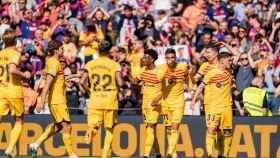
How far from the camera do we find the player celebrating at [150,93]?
22.8 meters

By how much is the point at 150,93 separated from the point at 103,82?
165 centimetres

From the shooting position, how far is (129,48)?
29.0m

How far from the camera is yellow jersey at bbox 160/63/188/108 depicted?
74.9ft

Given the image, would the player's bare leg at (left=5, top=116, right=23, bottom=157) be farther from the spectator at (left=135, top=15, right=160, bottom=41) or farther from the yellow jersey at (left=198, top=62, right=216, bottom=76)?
the spectator at (left=135, top=15, right=160, bottom=41)

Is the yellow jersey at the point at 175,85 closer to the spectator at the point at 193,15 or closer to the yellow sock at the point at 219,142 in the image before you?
the yellow sock at the point at 219,142

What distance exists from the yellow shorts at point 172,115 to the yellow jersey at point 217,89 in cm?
86

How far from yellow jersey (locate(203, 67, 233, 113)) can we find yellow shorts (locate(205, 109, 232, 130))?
97 mm

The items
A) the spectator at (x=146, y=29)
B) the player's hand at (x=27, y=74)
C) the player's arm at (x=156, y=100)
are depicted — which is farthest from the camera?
the spectator at (x=146, y=29)

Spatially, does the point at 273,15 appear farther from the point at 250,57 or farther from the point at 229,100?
the point at 229,100

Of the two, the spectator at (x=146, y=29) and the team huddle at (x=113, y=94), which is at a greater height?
the spectator at (x=146, y=29)

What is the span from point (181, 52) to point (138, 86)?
2.43 metres

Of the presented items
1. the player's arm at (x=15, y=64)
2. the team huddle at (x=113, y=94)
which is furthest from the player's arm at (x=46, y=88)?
the player's arm at (x=15, y=64)

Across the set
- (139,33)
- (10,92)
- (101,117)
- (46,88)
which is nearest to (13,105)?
(10,92)

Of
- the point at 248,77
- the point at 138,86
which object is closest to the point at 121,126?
the point at 138,86
